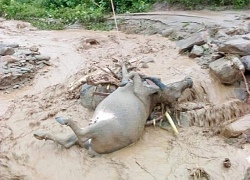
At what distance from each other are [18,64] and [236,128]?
3552 mm

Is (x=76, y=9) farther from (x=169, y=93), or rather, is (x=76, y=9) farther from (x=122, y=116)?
(x=122, y=116)

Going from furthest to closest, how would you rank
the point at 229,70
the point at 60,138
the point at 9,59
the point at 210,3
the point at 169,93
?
the point at 210,3
the point at 9,59
the point at 229,70
the point at 169,93
the point at 60,138

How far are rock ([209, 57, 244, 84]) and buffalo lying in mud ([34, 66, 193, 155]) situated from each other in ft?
2.15

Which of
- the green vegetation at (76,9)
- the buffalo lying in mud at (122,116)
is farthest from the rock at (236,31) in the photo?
the buffalo lying in mud at (122,116)

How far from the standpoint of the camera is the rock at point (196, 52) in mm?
6539

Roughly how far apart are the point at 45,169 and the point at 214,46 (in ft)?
10.9

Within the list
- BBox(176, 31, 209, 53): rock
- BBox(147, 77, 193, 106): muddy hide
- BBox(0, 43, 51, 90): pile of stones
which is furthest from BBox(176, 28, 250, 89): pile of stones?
BBox(0, 43, 51, 90): pile of stones

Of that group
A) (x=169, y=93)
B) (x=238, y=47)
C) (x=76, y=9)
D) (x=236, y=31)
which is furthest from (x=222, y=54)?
(x=76, y=9)

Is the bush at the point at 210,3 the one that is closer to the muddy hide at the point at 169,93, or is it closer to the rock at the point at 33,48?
the rock at the point at 33,48

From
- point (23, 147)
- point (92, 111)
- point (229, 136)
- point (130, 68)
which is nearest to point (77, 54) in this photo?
point (130, 68)

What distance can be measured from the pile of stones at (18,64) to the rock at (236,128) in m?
3.08

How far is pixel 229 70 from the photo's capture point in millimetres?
5750

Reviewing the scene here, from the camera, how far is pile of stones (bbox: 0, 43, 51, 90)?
6.46 m

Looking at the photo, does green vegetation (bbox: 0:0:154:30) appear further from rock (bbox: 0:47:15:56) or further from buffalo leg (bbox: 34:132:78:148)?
buffalo leg (bbox: 34:132:78:148)
